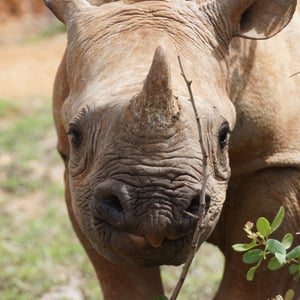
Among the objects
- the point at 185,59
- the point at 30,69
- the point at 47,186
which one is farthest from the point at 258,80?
the point at 30,69

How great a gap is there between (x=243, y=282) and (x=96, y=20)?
129cm

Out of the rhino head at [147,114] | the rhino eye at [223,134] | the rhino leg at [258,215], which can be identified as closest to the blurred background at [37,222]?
the rhino leg at [258,215]

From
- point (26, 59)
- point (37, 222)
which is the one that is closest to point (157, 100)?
point (37, 222)

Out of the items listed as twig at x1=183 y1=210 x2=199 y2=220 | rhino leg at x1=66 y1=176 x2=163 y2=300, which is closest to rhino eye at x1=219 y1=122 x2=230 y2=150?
twig at x1=183 y1=210 x2=199 y2=220

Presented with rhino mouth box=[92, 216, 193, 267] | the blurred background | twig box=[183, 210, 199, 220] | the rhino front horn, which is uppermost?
the rhino front horn

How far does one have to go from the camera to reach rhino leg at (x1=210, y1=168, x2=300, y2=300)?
4945 mm

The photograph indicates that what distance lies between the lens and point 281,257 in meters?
3.78

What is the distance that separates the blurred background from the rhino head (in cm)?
218

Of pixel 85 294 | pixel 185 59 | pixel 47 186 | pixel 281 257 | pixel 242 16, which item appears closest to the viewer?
pixel 281 257

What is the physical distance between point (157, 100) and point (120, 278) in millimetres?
1640

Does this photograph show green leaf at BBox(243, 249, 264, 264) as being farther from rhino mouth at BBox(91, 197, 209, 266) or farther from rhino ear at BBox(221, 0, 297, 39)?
rhino ear at BBox(221, 0, 297, 39)

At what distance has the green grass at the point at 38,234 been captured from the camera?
7.02 meters

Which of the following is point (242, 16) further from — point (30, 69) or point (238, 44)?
point (30, 69)

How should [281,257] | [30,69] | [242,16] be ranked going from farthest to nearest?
1. [30,69]
2. [242,16]
3. [281,257]
